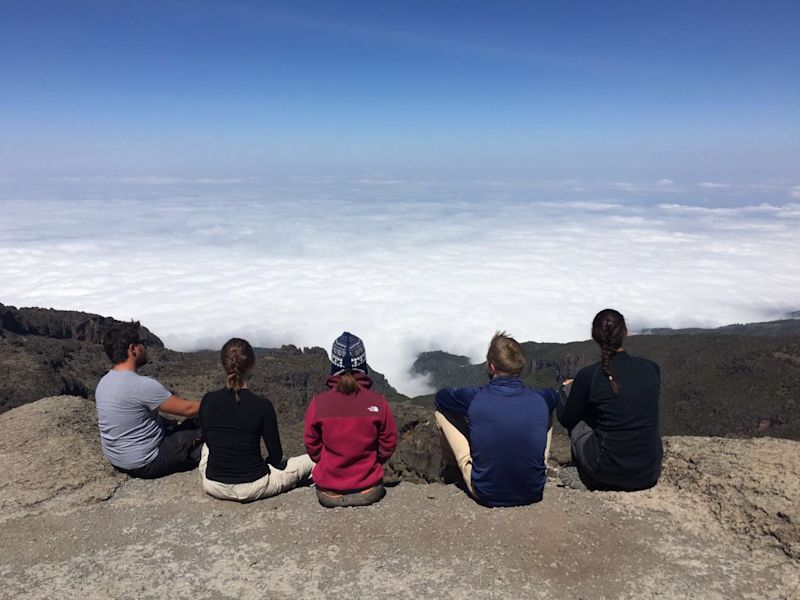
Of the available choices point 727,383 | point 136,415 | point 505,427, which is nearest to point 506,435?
point 505,427

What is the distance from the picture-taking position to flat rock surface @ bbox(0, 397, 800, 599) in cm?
526

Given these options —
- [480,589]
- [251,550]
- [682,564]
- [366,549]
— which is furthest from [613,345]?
[251,550]

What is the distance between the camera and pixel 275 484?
22.4 feet

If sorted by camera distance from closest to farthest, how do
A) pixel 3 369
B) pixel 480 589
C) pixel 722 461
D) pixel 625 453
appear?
pixel 480 589 < pixel 625 453 < pixel 722 461 < pixel 3 369

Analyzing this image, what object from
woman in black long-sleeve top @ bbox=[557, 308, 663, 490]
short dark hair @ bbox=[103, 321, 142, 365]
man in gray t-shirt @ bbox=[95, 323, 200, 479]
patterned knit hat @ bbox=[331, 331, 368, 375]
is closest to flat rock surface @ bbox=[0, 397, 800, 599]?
man in gray t-shirt @ bbox=[95, 323, 200, 479]

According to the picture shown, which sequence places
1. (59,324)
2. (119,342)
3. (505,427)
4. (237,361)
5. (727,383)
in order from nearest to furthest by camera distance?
(505,427) < (237,361) < (119,342) < (727,383) < (59,324)

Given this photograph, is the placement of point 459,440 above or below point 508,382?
below

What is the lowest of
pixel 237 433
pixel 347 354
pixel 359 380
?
pixel 237 433

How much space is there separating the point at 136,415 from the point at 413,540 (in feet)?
12.3

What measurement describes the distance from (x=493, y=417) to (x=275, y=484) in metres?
2.79

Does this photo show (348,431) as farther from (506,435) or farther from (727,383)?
(727,383)

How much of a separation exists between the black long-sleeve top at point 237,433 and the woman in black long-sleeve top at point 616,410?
132 inches

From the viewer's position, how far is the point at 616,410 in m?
6.08

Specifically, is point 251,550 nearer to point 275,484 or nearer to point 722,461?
point 275,484
